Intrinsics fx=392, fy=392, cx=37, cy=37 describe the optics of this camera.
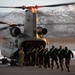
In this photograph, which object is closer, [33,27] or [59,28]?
[33,27]

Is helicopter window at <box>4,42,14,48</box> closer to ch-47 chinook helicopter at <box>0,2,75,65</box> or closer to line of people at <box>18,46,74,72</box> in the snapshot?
ch-47 chinook helicopter at <box>0,2,75,65</box>

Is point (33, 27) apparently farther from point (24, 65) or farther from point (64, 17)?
point (64, 17)

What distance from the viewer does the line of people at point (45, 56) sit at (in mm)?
25594

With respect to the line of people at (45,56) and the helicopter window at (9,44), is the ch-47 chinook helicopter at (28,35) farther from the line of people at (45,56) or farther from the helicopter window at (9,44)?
the line of people at (45,56)

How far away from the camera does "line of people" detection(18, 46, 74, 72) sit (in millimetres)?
25594

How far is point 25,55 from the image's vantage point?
30.2m

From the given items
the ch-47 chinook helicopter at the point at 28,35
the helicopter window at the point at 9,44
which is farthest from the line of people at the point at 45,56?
the helicopter window at the point at 9,44

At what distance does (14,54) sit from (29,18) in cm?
316

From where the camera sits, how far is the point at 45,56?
2770 cm

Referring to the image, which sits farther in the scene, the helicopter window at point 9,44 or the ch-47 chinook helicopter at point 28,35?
the helicopter window at point 9,44

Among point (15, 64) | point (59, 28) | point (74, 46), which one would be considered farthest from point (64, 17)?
point (15, 64)

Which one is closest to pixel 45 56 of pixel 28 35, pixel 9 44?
pixel 28 35

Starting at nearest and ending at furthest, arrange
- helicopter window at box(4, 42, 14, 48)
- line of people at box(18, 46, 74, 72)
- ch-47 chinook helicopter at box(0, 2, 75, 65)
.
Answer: line of people at box(18, 46, 74, 72)
ch-47 chinook helicopter at box(0, 2, 75, 65)
helicopter window at box(4, 42, 14, 48)

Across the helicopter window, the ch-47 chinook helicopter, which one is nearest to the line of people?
the ch-47 chinook helicopter
